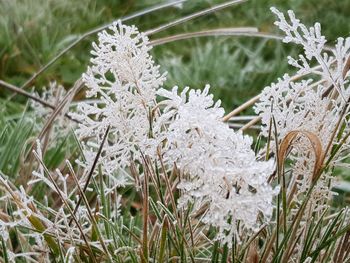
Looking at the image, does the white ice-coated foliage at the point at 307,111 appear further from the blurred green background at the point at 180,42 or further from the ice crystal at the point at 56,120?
the blurred green background at the point at 180,42

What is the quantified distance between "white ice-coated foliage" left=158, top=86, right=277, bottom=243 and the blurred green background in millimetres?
1506

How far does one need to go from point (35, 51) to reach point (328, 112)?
1880 mm

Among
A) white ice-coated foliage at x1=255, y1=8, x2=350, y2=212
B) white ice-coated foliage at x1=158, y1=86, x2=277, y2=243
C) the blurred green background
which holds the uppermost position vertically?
the blurred green background

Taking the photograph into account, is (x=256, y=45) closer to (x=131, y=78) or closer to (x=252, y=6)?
(x=252, y=6)

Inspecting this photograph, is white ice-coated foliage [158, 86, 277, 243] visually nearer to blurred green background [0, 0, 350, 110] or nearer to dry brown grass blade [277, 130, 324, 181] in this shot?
dry brown grass blade [277, 130, 324, 181]

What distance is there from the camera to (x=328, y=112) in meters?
0.92

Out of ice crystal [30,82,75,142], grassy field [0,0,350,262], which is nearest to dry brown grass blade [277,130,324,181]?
grassy field [0,0,350,262]

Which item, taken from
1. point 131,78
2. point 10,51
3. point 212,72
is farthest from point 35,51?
point 131,78

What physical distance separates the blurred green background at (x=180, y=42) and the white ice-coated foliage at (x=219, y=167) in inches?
59.3

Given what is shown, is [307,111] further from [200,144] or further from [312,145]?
[200,144]

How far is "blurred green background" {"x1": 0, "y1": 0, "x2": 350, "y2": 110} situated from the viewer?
8.12 feet

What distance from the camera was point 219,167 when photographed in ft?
2.51

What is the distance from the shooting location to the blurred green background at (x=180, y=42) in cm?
247

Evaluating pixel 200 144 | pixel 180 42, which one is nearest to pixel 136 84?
pixel 200 144
